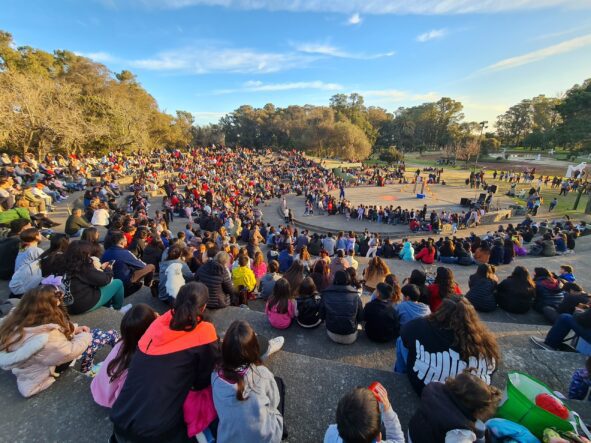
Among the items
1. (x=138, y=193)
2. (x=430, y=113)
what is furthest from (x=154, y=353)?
(x=430, y=113)

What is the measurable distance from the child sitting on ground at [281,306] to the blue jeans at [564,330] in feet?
12.5

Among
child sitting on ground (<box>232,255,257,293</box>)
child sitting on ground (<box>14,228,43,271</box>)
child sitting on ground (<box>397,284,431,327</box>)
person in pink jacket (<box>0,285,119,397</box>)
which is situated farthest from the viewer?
child sitting on ground (<box>232,255,257,293</box>)

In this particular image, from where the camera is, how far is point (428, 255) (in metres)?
10.2

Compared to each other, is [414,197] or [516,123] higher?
[516,123]

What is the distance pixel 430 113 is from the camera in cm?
6669

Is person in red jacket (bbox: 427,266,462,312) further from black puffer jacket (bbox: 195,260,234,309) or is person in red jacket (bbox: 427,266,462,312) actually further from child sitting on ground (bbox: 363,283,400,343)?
black puffer jacket (bbox: 195,260,234,309)

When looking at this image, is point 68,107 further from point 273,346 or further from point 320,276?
point 273,346

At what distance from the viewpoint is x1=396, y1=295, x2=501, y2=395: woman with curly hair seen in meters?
2.41

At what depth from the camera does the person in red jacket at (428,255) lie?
10.2 m

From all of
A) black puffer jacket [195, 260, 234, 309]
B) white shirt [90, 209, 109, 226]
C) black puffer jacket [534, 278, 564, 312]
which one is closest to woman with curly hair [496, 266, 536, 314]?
black puffer jacket [534, 278, 564, 312]

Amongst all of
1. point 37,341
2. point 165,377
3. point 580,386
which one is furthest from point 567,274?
point 37,341

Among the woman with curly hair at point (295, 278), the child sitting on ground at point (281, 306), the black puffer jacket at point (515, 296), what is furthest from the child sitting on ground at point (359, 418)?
the black puffer jacket at point (515, 296)

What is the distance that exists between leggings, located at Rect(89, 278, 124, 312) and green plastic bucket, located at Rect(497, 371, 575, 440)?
4.95 metres

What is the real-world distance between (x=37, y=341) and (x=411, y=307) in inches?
158
